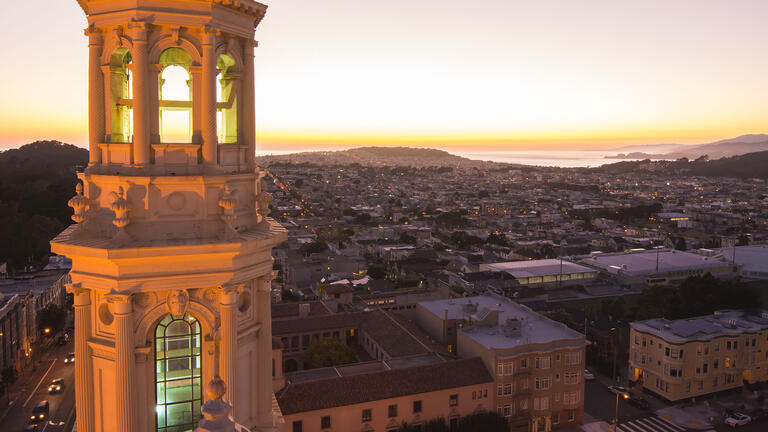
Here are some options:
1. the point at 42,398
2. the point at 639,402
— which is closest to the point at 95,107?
the point at 42,398

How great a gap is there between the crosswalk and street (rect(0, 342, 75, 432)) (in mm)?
30402

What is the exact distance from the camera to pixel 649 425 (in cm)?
3484

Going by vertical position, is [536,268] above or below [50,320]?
above

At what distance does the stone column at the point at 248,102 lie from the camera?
30.1ft

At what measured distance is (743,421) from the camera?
34.9m

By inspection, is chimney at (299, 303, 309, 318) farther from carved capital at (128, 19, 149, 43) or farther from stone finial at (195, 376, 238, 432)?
stone finial at (195, 376, 238, 432)

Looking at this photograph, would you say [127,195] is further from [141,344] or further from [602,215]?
[602,215]

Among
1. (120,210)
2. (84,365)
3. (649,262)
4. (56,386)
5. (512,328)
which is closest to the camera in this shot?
(120,210)

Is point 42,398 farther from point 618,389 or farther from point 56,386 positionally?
point 618,389

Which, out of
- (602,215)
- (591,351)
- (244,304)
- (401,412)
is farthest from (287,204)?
(244,304)

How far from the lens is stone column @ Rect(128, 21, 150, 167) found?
813 centimetres

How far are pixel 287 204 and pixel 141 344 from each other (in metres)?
151

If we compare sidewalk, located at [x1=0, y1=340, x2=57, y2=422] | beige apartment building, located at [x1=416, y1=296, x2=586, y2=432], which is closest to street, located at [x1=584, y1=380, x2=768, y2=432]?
beige apartment building, located at [x1=416, y1=296, x2=586, y2=432]

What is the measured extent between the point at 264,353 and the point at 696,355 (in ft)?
119
